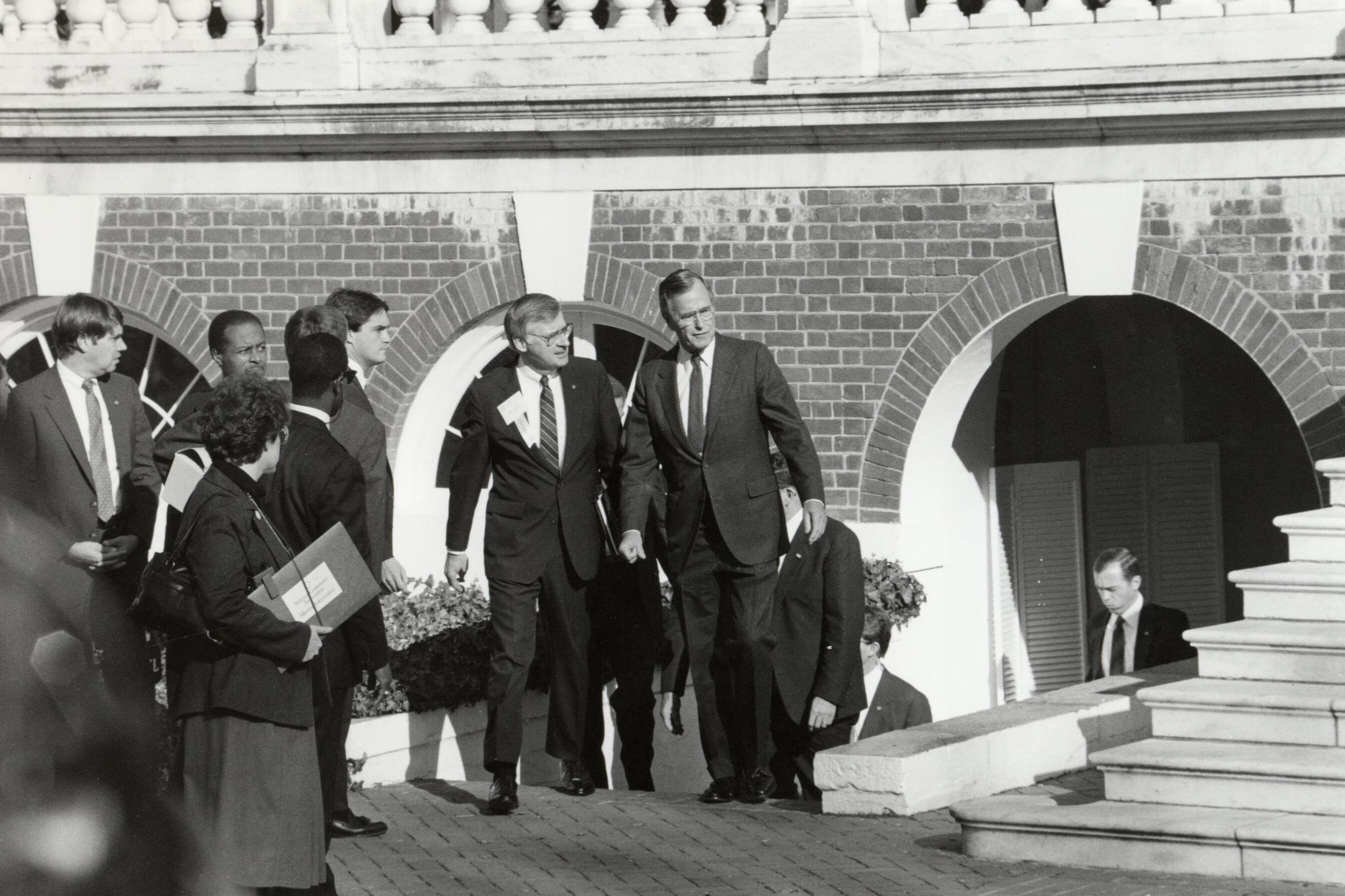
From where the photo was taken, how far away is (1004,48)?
32.9ft

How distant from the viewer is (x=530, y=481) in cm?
793

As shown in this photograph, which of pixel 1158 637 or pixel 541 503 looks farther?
pixel 1158 637

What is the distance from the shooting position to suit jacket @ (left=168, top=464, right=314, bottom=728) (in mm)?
5570

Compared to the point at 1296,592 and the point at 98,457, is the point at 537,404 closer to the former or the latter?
the point at 98,457

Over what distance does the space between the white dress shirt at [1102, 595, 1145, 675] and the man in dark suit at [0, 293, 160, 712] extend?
3.98 metres

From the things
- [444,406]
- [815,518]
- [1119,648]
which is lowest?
[1119,648]

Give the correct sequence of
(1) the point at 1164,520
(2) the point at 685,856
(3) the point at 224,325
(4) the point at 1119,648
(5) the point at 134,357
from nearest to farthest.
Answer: (2) the point at 685,856, (3) the point at 224,325, (4) the point at 1119,648, (5) the point at 134,357, (1) the point at 1164,520

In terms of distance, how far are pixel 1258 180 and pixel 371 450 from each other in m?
4.49

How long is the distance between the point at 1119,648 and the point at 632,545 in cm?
268

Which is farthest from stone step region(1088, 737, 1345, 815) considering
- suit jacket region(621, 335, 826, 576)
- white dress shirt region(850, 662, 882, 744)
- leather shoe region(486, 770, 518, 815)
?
leather shoe region(486, 770, 518, 815)

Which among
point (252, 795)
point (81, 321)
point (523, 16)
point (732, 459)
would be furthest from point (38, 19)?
point (252, 795)

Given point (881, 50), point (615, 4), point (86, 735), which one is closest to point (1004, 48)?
point (881, 50)

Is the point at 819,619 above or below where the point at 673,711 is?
above

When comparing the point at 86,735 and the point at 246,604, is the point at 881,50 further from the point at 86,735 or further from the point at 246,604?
the point at 86,735
